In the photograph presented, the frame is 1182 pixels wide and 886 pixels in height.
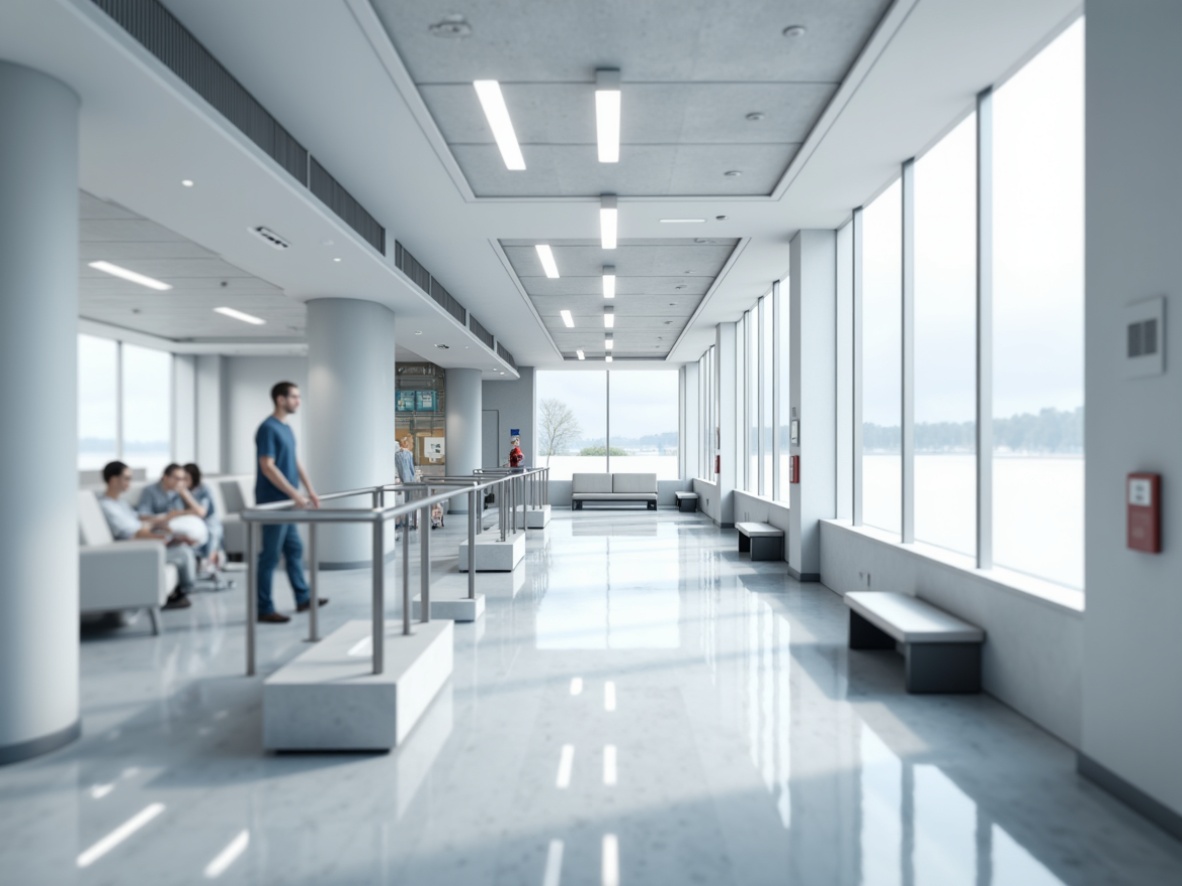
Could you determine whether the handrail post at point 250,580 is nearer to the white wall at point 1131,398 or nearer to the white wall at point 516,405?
the white wall at point 1131,398

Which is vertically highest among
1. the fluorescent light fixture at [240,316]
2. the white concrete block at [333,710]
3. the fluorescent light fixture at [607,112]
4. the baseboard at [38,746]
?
the fluorescent light fixture at [607,112]

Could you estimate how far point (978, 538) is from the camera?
184 inches

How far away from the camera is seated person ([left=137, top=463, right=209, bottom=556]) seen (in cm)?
733

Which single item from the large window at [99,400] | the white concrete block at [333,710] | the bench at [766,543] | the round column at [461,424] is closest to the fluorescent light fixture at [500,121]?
the white concrete block at [333,710]

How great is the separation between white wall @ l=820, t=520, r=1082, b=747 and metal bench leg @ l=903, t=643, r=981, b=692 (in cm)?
9

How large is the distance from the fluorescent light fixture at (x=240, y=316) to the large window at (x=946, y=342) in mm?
9737

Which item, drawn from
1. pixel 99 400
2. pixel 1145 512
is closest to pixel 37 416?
pixel 1145 512

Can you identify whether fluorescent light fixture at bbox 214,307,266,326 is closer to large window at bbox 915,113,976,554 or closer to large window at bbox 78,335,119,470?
large window at bbox 78,335,119,470

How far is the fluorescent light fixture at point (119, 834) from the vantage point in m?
2.54

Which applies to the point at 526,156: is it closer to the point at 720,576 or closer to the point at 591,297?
the point at 720,576

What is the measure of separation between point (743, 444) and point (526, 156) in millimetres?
8528

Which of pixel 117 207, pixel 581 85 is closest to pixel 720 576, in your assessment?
pixel 581 85

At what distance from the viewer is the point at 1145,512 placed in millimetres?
2881

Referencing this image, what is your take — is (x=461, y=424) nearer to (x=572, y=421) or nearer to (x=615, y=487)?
(x=615, y=487)
